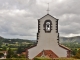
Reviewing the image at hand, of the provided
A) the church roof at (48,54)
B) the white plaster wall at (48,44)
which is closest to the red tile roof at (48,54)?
the church roof at (48,54)

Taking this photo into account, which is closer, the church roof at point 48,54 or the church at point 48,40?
the church roof at point 48,54

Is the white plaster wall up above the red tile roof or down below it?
above

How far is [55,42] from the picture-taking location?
29781 mm

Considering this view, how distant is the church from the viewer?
29.3 metres

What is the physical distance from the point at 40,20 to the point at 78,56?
305 inches

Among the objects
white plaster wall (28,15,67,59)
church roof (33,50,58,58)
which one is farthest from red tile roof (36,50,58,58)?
white plaster wall (28,15,67,59)

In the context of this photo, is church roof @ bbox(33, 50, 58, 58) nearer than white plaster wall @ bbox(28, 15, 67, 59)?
Yes

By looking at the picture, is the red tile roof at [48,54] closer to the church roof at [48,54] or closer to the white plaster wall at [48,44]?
the church roof at [48,54]

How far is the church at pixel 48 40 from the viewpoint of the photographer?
29.3 m

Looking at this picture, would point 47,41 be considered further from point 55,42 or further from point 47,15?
point 47,15

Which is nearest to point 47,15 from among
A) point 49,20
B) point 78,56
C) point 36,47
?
point 49,20

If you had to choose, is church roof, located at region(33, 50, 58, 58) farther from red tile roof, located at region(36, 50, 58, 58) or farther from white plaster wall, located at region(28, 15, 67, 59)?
white plaster wall, located at region(28, 15, 67, 59)

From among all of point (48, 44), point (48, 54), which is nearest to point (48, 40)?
point (48, 44)

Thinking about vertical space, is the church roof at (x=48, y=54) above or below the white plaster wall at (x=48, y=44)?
below
